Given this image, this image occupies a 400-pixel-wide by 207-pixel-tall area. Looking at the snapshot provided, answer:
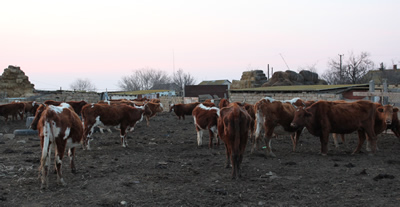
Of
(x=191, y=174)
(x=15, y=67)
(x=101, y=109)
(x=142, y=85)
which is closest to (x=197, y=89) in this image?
(x=15, y=67)

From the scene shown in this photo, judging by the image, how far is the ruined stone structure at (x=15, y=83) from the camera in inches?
1463

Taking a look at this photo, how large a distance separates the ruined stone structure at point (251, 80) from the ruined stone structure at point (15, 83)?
23.8 m

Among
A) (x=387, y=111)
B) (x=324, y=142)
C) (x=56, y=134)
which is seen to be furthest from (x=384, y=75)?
(x=56, y=134)

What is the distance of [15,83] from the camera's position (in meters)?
37.7

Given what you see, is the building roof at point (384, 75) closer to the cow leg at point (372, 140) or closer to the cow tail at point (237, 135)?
the cow leg at point (372, 140)

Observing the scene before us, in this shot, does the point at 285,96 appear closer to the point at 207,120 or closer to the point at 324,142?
the point at 207,120

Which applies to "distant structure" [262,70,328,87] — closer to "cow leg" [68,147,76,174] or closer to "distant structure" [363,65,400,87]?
"distant structure" [363,65,400,87]

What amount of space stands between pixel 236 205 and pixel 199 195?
86cm

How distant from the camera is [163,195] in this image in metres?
6.88

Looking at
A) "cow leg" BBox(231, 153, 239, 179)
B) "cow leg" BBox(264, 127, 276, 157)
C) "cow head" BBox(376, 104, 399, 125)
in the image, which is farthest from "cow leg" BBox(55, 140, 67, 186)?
"cow head" BBox(376, 104, 399, 125)

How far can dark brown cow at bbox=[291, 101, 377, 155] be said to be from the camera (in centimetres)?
1120

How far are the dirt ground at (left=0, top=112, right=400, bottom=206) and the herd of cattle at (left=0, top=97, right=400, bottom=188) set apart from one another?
1.64 feet

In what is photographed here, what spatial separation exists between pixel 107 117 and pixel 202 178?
6172mm

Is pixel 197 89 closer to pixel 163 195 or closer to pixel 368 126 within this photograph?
pixel 368 126
